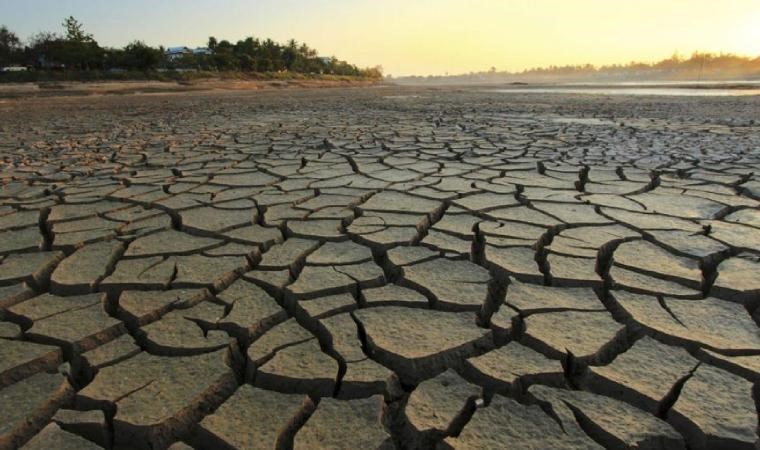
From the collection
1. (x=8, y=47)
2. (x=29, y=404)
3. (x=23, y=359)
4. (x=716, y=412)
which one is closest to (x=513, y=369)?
(x=716, y=412)

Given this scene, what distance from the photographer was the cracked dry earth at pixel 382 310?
1.05m

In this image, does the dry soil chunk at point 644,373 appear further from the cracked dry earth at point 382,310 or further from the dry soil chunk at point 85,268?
the dry soil chunk at point 85,268

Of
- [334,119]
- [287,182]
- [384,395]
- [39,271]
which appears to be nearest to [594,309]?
[384,395]

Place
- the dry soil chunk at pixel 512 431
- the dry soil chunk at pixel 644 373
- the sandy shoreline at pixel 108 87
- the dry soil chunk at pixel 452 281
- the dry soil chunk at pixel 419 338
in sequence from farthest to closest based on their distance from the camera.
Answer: the sandy shoreline at pixel 108 87, the dry soil chunk at pixel 452 281, the dry soil chunk at pixel 419 338, the dry soil chunk at pixel 644 373, the dry soil chunk at pixel 512 431

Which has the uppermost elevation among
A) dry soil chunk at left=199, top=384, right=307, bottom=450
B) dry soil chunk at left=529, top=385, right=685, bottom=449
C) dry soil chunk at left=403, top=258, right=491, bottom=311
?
dry soil chunk at left=403, top=258, right=491, bottom=311

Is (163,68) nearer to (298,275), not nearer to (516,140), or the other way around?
(516,140)

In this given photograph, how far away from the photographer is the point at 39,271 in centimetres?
181

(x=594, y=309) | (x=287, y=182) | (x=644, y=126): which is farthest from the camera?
(x=644, y=126)

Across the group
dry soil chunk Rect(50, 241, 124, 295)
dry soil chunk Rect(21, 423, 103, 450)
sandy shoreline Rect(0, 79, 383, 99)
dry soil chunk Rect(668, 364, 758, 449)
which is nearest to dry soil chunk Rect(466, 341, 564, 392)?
dry soil chunk Rect(668, 364, 758, 449)

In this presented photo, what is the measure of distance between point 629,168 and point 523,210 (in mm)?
1490

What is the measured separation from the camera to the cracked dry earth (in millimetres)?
1050

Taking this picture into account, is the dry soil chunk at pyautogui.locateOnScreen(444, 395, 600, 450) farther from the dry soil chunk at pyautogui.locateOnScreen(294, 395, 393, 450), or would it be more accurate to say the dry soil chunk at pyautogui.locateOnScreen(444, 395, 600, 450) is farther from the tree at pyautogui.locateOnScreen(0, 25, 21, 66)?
the tree at pyautogui.locateOnScreen(0, 25, 21, 66)

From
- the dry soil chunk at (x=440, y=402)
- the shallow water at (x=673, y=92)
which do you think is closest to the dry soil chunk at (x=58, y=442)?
the dry soil chunk at (x=440, y=402)

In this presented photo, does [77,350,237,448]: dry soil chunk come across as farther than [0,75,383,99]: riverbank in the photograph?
No
